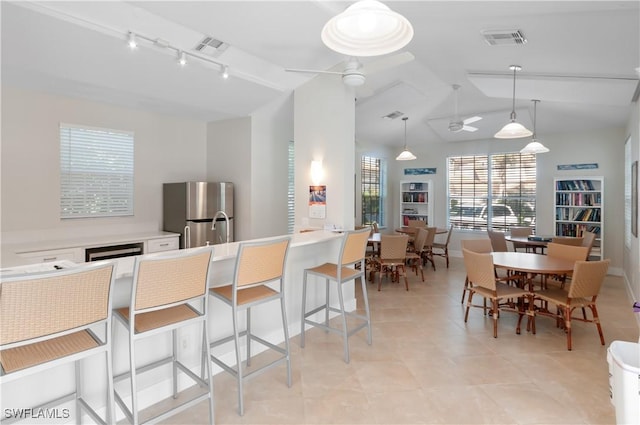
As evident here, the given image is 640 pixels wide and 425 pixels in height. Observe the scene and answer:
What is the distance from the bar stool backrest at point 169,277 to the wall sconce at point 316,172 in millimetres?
2702

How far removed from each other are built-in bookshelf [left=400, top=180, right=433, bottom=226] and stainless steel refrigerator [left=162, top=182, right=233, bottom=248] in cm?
516

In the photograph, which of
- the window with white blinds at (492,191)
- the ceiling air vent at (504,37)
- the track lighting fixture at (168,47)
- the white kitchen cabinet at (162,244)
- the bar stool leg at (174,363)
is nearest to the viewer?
the bar stool leg at (174,363)

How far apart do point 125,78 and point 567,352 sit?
5.31 m

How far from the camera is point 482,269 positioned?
3.97 metres

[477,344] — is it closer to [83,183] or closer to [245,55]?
[245,55]

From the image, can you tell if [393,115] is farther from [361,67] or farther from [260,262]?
[260,262]

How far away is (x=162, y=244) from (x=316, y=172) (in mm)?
2299

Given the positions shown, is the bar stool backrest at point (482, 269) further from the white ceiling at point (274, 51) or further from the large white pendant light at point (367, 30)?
the large white pendant light at point (367, 30)

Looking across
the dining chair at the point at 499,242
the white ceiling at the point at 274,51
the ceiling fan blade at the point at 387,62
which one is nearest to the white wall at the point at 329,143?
the white ceiling at the point at 274,51

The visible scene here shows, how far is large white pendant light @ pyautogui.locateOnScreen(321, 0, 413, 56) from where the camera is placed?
1.79 metres

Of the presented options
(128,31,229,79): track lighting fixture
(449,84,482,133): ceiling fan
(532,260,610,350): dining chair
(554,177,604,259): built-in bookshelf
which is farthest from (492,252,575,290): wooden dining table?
(128,31,229,79): track lighting fixture

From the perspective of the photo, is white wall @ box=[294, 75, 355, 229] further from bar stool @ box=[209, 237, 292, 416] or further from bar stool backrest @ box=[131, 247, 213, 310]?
bar stool backrest @ box=[131, 247, 213, 310]

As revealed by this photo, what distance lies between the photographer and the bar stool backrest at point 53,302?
1.50 metres

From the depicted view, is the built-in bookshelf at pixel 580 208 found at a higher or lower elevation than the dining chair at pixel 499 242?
higher
